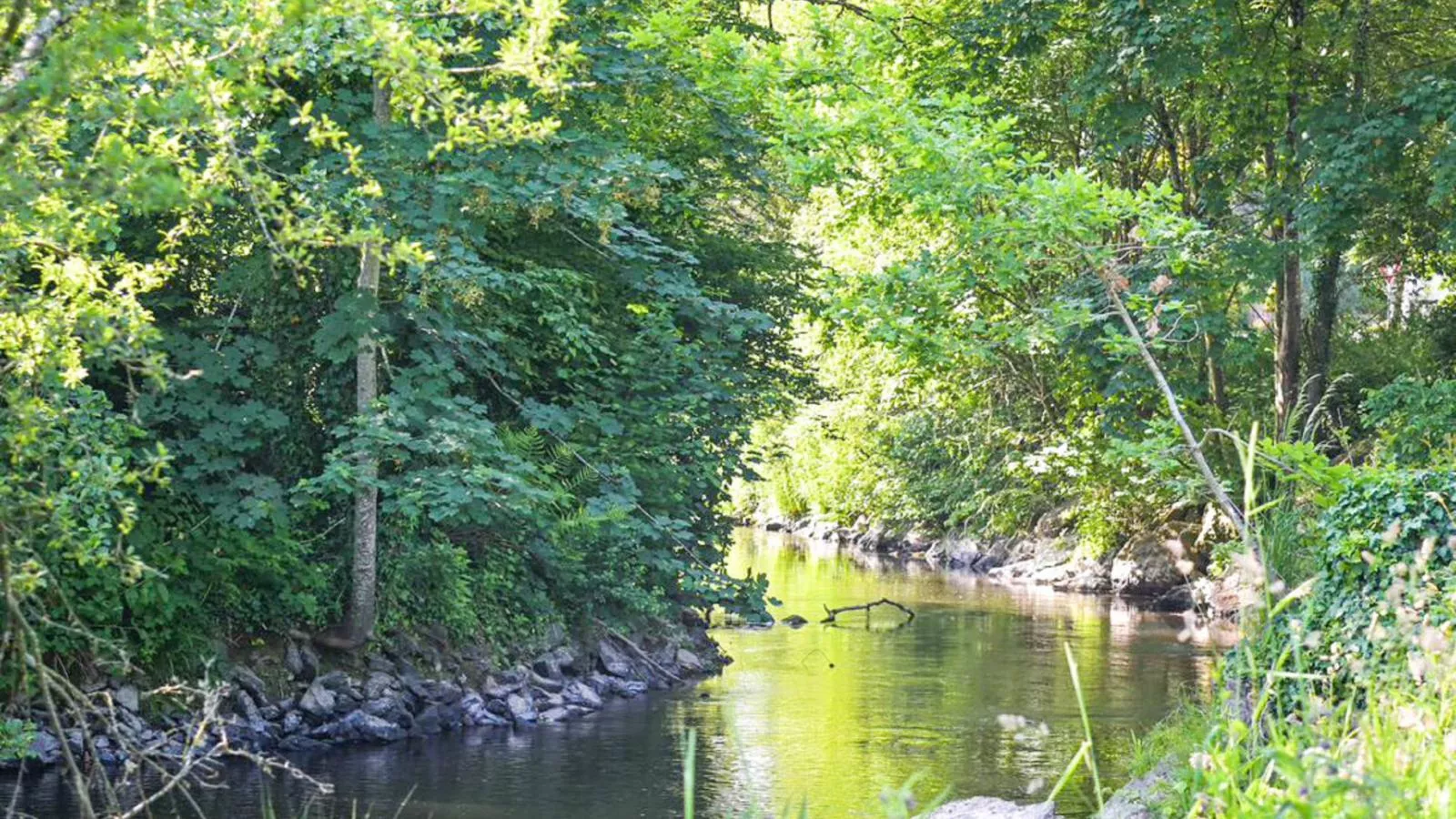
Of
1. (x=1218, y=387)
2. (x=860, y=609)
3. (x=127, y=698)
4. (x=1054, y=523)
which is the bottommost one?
(x=127, y=698)

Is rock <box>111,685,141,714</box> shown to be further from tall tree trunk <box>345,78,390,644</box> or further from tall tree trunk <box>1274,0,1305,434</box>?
tall tree trunk <box>1274,0,1305,434</box>

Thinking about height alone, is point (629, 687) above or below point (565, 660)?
below

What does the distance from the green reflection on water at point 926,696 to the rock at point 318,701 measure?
2.71m

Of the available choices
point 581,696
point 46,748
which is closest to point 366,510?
point 581,696

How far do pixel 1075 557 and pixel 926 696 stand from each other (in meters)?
11.4

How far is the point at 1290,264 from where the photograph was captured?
722 inches

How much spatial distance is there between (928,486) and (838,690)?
16.0 meters

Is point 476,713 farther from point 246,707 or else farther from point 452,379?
point 452,379

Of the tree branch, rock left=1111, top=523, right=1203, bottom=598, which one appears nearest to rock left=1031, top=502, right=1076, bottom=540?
rock left=1111, top=523, right=1203, bottom=598

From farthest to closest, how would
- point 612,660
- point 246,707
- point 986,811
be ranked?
point 612,660
point 246,707
point 986,811

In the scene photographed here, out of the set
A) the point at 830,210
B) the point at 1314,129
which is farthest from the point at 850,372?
the point at 1314,129

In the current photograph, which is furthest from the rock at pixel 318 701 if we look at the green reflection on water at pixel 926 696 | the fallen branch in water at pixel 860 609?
the fallen branch in water at pixel 860 609

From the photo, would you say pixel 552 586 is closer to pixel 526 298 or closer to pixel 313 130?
pixel 526 298

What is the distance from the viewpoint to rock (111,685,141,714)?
11227 mm
